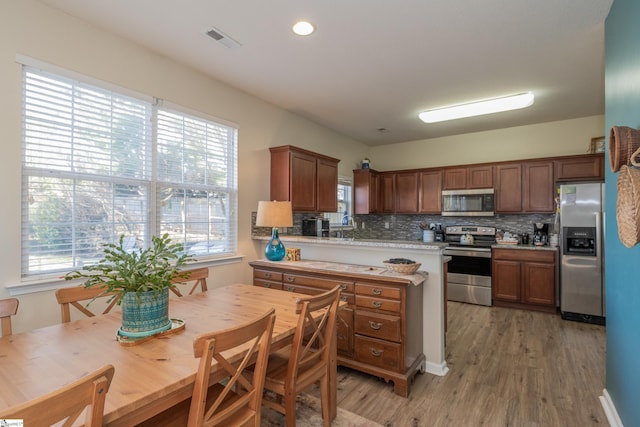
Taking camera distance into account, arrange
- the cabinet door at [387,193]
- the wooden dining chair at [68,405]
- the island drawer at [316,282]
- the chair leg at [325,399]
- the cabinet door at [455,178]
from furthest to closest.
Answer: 1. the cabinet door at [387,193]
2. the cabinet door at [455,178]
3. the island drawer at [316,282]
4. the chair leg at [325,399]
5. the wooden dining chair at [68,405]

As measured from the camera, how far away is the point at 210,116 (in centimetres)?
332

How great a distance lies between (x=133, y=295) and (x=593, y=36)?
12.2ft

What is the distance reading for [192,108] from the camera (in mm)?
3166

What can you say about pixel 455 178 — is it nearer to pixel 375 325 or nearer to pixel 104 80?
pixel 375 325

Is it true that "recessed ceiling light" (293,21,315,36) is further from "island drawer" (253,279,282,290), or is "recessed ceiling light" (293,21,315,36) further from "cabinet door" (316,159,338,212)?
"island drawer" (253,279,282,290)

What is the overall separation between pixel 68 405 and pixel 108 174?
2.24m

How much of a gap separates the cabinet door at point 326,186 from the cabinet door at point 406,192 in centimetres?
174

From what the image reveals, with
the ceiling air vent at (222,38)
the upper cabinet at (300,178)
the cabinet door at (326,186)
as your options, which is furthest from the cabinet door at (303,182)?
the ceiling air vent at (222,38)

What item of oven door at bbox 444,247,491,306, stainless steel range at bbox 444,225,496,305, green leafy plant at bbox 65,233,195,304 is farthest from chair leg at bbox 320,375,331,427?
stainless steel range at bbox 444,225,496,305

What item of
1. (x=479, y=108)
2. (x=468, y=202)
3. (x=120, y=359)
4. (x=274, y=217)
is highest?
(x=479, y=108)

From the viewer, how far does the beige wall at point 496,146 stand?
465 centimetres

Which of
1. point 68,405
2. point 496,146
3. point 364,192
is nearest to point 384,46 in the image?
point 68,405

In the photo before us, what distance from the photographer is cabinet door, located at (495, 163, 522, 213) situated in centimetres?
484

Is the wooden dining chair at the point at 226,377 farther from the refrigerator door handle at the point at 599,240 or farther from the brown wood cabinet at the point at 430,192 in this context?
the brown wood cabinet at the point at 430,192
